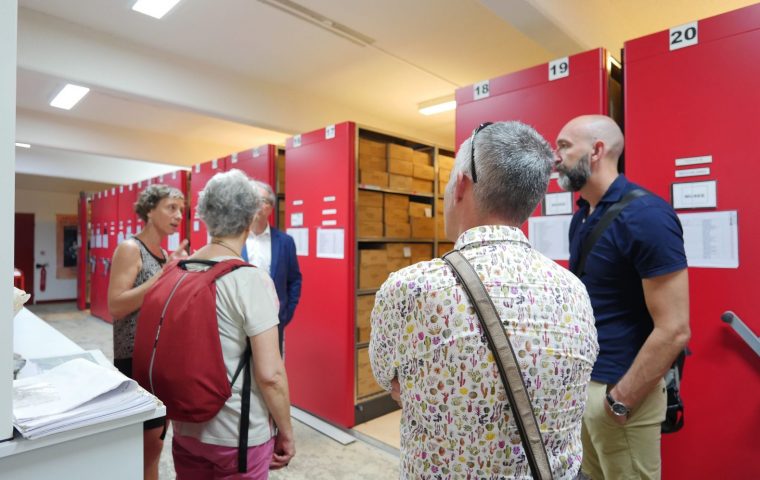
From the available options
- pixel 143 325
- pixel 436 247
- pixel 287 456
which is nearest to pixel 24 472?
pixel 143 325

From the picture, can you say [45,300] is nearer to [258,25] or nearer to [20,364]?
[258,25]

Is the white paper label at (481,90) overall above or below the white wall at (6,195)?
above

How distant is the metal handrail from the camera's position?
65.6 inches

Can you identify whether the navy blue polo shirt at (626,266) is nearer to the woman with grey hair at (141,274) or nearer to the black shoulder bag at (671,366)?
the black shoulder bag at (671,366)

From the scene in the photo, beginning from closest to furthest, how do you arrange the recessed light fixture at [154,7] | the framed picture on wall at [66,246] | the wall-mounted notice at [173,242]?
the recessed light fixture at [154,7] < the wall-mounted notice at [173,242] < the framed picture on wall at [66,246]

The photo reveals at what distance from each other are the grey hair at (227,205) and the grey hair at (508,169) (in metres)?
0.88

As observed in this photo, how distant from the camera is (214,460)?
1398 mm

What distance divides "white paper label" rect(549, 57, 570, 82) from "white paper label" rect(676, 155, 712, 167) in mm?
715

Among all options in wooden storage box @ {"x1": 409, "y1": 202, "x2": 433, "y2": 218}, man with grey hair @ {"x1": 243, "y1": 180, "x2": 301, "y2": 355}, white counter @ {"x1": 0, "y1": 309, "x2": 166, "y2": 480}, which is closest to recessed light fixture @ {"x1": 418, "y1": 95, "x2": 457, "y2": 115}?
wooden storage box @ {"x1": 409, "y1": 202, "x2": 433, "y2": 218}

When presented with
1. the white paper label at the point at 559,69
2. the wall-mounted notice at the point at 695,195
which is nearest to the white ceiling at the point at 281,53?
the white paper label at the point at 559,69

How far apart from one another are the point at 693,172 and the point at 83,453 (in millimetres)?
2286

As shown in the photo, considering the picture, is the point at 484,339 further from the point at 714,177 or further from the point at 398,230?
the point at 398,230

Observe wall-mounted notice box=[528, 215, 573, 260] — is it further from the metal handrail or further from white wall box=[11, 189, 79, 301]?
white wall box=[11, 189, 79, 301]

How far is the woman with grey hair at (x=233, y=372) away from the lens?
137 centimetres
